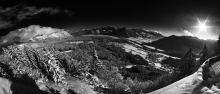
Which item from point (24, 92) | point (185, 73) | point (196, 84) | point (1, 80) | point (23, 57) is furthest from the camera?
point (23, 57)

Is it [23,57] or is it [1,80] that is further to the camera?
[23,57]

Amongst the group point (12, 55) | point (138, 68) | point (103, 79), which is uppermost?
point (12, 55)

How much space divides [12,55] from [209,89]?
4819 inches

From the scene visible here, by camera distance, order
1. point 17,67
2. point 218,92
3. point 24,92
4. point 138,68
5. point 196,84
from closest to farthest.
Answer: point 218,92 → point 196,84 → point 24,92 → point 17,67 → point 138,68

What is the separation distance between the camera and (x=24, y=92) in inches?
1059

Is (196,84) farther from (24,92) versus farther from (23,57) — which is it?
(23,57)

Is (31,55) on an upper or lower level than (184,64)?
lower

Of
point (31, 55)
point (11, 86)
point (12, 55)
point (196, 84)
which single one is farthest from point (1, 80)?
point (12, 55)

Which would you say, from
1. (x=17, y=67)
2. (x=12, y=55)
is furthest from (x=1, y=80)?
(x=12, y=55)

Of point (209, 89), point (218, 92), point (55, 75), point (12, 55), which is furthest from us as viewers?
point (12, 55)

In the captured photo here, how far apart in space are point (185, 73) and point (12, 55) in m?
112

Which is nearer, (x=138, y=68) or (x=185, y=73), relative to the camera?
(x=185, y=73)

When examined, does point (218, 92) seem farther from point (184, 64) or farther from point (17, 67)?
point (17, 67)

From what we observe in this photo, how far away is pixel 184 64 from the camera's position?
171 ft
